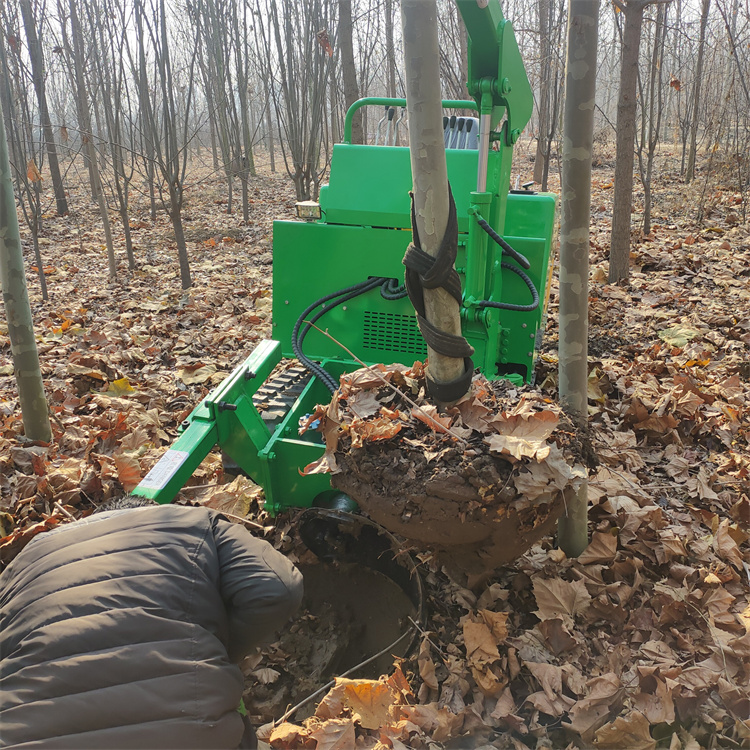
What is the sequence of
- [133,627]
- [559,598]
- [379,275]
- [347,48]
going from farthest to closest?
[347,48] → [379,275] → [559,598] → [133,627]

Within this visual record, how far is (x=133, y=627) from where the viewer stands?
1.42m

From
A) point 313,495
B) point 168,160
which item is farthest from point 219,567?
point 168,160

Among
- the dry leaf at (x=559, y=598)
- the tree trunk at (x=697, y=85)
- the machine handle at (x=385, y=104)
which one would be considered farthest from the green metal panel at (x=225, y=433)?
the tree trunk at (x=697, y=85)

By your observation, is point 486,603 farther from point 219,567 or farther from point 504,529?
point 219,567

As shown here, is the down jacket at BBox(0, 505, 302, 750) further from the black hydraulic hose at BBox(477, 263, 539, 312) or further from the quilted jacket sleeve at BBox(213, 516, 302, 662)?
the black hydraulic hose at BBox(477, 263, 539, 312)

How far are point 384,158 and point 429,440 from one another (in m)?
2.36

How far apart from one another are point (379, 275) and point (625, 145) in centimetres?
468

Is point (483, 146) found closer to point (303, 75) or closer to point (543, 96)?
point (303, 75)

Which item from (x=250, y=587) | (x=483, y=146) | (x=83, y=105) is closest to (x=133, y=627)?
(x=250, y=587)

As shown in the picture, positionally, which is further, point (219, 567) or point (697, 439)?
point (697, 439)

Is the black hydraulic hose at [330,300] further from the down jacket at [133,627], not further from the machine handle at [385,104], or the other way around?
the down jacket at [133,627]

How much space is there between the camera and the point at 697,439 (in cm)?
380

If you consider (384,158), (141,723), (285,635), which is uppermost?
(384,158)

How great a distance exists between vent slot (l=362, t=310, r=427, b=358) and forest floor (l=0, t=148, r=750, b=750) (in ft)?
3.86
